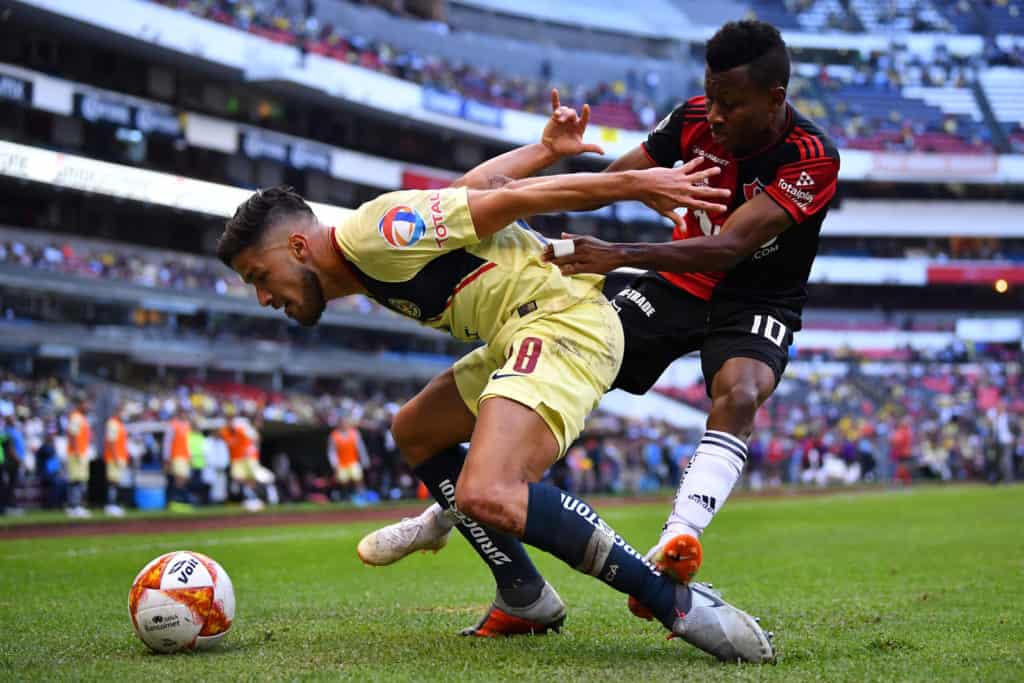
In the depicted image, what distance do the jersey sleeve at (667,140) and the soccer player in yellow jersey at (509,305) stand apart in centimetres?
92

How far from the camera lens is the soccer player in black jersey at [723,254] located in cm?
505

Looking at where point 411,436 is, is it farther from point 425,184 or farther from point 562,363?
point 425,184

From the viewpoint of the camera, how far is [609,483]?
31750mm

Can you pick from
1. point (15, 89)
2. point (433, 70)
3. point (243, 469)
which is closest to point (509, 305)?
point (243, 469)

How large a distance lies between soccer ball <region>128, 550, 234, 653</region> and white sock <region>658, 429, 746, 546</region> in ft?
6.19

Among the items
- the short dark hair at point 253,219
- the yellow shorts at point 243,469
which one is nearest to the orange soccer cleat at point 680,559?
the short dark hair at point 253,219

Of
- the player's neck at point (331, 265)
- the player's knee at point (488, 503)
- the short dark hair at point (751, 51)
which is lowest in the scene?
the player's knee at point (488, 503)

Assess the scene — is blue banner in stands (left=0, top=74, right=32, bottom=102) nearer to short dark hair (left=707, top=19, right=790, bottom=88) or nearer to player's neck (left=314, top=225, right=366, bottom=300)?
player's neck (left=314, top=225, right=366, bottom=300)

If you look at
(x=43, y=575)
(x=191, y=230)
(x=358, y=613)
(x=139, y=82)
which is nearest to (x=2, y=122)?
(x=139, y=82)

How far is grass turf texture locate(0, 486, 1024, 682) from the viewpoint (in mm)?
4340

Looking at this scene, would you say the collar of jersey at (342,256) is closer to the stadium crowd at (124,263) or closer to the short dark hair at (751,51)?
the short dark hair at (751,51)

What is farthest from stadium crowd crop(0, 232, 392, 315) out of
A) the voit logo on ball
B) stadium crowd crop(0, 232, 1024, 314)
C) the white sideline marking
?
the voit logo on ball

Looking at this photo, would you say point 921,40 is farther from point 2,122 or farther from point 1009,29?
point 2,122

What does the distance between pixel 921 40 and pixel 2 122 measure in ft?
154
